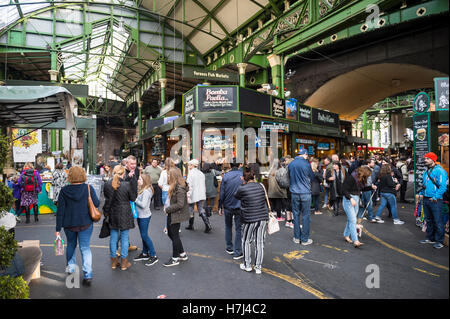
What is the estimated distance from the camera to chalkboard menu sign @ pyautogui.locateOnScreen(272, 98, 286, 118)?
13305mm

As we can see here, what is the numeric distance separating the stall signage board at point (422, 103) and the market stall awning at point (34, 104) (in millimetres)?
9876

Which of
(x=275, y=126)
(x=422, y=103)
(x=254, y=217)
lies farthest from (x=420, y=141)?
(x=254, y=217)

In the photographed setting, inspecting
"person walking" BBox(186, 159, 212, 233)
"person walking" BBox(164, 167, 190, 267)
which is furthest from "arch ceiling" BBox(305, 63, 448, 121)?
"person walking" BBox(164, 167, 190, 267)

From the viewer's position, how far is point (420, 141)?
331 inches

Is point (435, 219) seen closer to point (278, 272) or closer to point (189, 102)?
point (278, 272)

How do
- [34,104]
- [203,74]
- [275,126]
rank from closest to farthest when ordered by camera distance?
[34,104] < [203,74] < [275,126]

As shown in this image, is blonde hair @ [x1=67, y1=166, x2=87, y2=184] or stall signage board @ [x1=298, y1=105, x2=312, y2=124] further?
stall signage board @ [x1=298, y1=105, x2=312, y2=124]

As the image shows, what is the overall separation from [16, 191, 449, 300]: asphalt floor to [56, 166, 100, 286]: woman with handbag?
1.60ft

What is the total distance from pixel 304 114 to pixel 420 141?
768 cm

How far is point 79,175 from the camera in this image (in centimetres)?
409

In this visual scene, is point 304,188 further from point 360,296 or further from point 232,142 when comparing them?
point 232,142

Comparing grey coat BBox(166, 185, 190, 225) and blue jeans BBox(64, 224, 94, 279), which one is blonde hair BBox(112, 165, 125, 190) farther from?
grey coat BBox(166, 185, 190, 225)

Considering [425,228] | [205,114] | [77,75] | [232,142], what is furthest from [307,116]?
[77,75]

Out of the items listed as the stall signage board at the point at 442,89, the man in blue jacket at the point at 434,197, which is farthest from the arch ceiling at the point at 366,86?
the stall signage board at the point at 442,89
